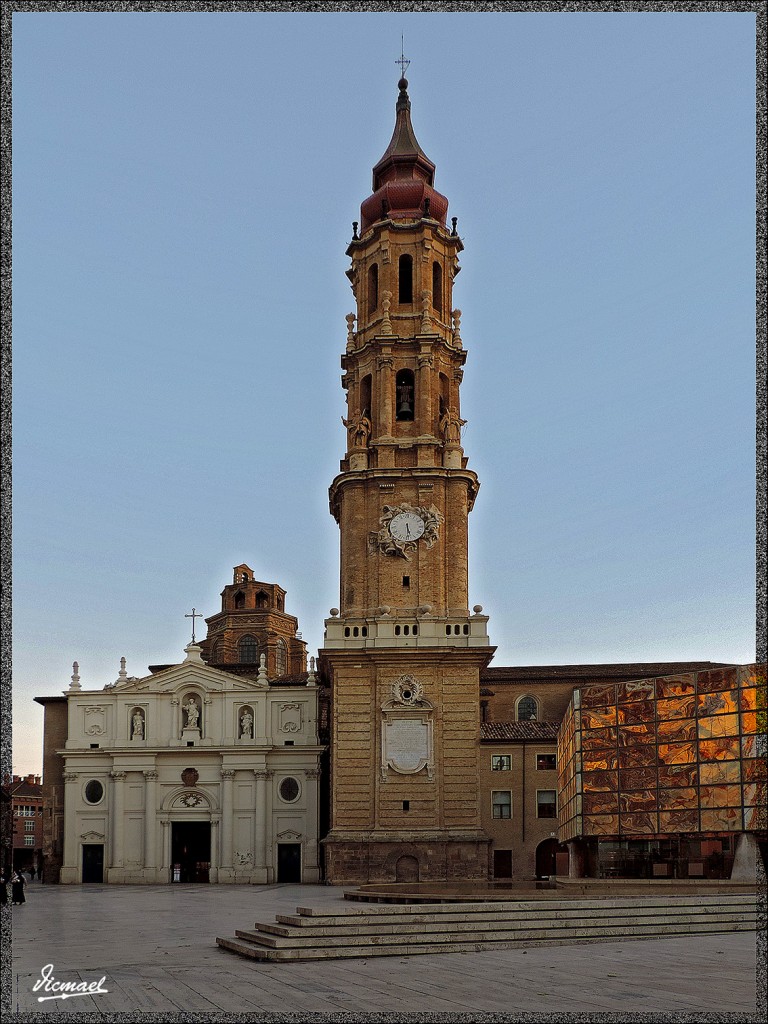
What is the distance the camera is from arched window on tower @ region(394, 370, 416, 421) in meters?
58.0

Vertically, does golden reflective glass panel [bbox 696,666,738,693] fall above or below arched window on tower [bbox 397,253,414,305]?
below

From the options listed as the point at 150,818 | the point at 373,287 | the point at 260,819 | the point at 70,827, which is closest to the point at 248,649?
the point at 70,827

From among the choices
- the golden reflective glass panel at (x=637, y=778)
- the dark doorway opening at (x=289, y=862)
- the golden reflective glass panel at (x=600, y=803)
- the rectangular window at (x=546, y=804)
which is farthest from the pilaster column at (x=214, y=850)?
the golden reflective glass panel at (x=637, y=778)

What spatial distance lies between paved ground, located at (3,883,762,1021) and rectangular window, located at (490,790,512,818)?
32702 millimetres

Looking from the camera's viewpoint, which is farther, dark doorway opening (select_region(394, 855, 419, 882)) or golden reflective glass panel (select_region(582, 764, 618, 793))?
dark doorway opening (select_region(394, 855, 419, 882))

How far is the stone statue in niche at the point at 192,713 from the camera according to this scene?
62.4 metres

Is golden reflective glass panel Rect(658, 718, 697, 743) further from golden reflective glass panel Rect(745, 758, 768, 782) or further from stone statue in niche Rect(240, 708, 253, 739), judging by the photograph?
stone statue in niche Rect(240, 708, 253, 739)

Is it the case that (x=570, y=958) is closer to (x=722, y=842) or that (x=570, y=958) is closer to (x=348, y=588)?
(x=722, y=842)

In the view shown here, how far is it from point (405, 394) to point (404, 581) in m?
9.83

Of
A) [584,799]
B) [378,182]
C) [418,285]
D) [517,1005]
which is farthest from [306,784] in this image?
[517,1005]

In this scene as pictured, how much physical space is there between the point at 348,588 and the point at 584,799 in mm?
16828

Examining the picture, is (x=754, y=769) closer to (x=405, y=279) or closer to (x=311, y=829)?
(x=311, y=829)

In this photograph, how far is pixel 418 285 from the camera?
5934 cm

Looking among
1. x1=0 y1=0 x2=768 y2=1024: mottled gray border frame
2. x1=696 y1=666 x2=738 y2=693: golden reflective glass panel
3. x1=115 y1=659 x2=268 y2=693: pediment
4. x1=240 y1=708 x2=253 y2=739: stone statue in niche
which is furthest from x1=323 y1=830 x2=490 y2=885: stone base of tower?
x1=0 y1=0 x2=768 y2=1024: mottled gray border frame
